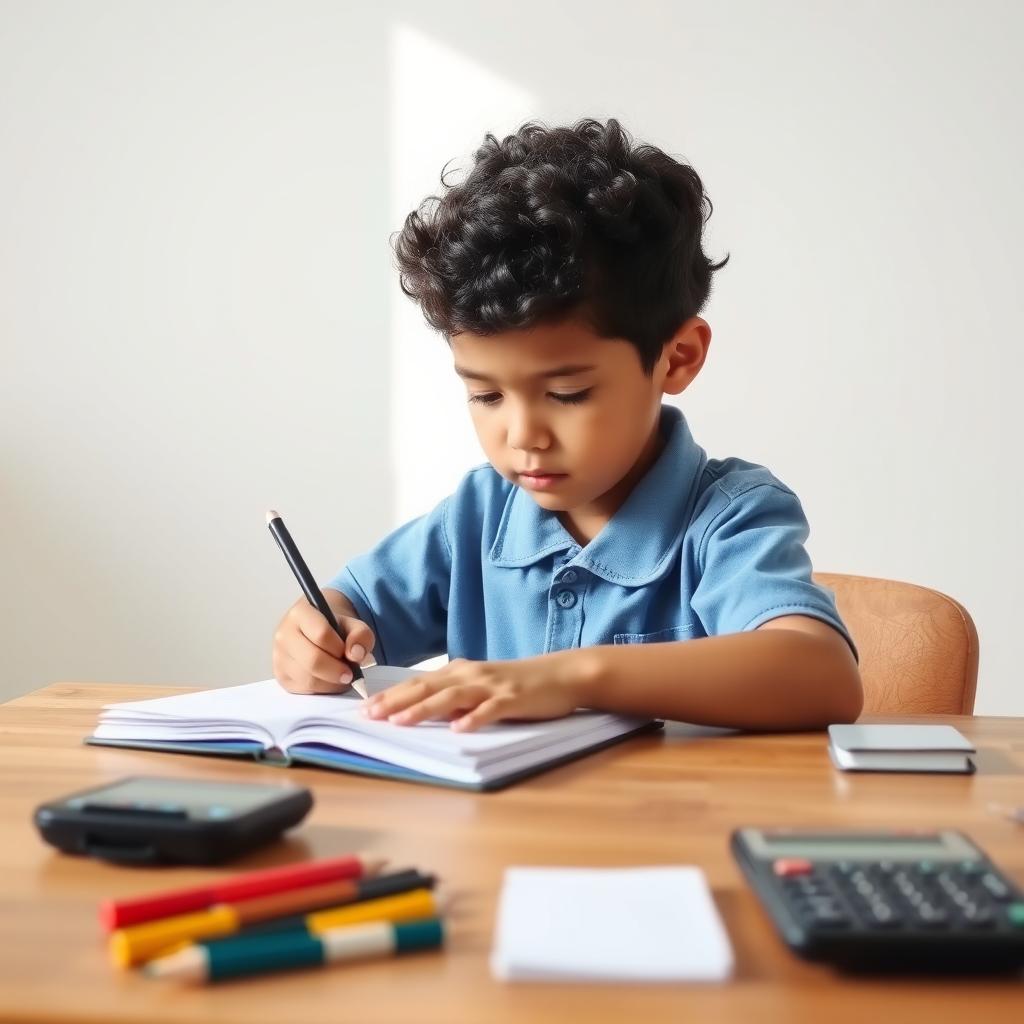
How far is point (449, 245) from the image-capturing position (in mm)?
1247

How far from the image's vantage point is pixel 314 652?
41.8 inches

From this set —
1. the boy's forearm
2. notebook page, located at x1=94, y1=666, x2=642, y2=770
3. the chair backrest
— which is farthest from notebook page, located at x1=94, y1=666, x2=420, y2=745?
the chair backrest

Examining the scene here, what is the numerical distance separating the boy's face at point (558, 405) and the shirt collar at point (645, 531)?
0.03m

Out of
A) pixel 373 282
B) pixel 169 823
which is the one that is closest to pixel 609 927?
pixel 169 823

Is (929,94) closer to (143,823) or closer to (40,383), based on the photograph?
(40,383)

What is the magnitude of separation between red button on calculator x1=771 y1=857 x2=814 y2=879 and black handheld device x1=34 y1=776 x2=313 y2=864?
0.25m

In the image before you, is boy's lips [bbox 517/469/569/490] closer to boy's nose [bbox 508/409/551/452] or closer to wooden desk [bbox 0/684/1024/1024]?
boy's nose [bbox 508/409/551/452]

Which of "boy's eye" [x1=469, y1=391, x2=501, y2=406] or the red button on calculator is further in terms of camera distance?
"boy's eye" [x1=469, y1=391, x2=501, y2=406]

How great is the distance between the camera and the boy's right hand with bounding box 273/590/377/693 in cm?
105

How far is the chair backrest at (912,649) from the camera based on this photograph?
130 centimetres

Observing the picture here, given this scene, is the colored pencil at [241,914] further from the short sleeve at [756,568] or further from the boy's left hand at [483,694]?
the short sleeve at [756,568]

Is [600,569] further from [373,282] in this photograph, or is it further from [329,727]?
[373,282]

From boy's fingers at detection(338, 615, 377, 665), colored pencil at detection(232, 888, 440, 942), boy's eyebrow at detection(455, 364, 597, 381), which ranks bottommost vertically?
boy's fingers at detection(338, 615, 377, 665)

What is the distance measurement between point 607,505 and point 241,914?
855mm
